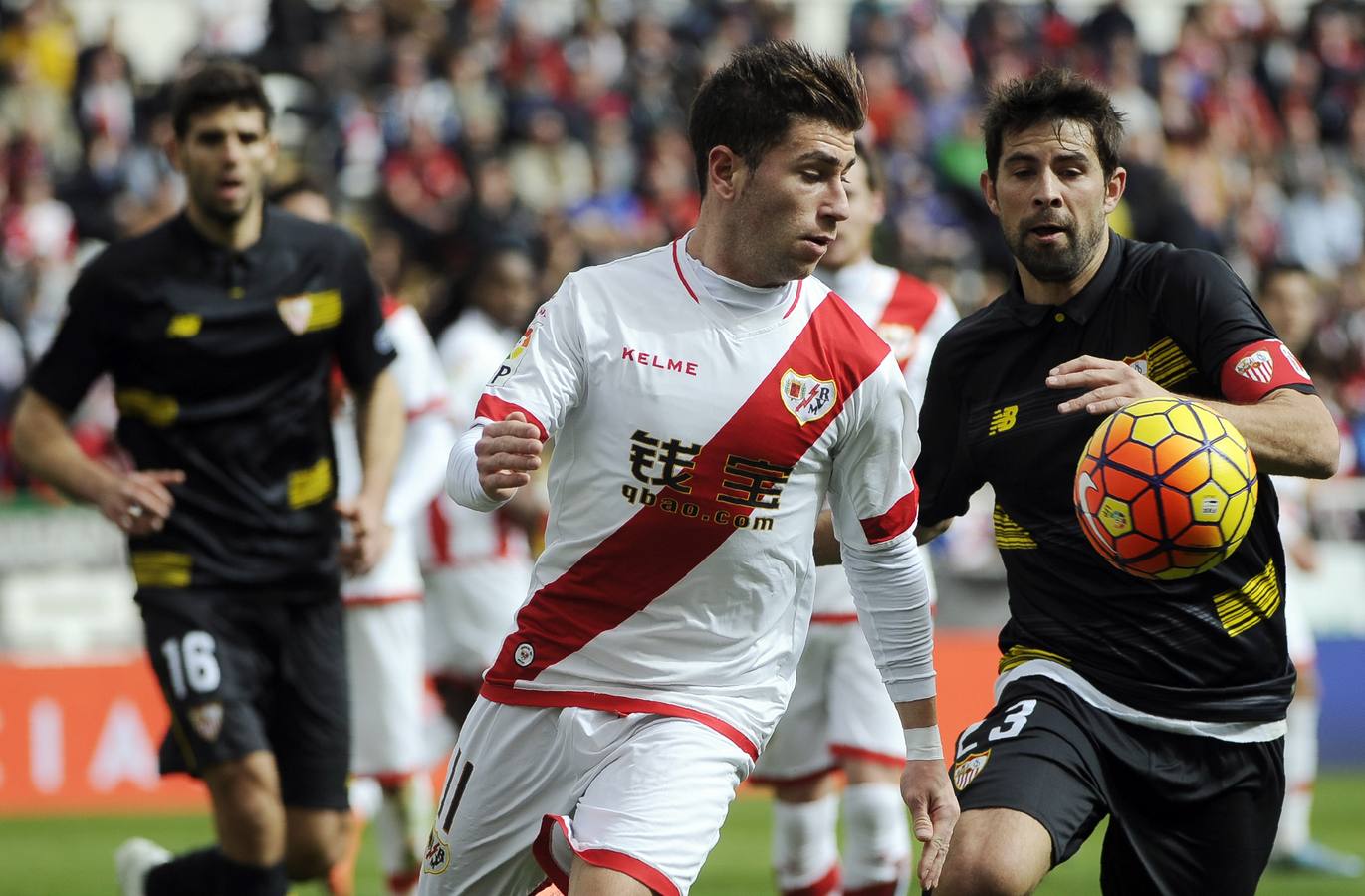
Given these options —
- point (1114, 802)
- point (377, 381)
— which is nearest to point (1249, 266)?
point (377, 381)

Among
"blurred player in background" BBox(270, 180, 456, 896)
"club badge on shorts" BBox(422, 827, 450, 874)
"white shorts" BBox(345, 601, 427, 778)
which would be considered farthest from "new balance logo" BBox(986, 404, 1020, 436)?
"white shorts" BBox(345, 601, 427, 778)

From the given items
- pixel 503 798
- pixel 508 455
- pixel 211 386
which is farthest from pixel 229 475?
pixel 508 455

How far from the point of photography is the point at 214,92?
6.55 m

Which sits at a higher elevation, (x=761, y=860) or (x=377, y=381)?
(x=377, y=381)

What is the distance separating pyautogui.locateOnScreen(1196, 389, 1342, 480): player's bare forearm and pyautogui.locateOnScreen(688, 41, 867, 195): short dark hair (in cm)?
112

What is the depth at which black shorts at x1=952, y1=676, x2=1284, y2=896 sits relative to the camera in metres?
4.87

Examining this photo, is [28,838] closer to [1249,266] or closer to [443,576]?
[443,576]

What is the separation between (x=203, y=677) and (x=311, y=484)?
2.59 feet

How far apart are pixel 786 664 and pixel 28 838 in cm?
785

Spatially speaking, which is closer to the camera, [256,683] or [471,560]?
[256,683]

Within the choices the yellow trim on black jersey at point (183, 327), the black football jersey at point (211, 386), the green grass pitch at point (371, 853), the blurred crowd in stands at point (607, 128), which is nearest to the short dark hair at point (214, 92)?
the black football jersey at point (211, 386)

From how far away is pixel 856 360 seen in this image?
15.5 feet

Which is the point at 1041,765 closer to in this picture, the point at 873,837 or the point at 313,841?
the point at 873,837

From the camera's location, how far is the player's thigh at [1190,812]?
16.3ft
